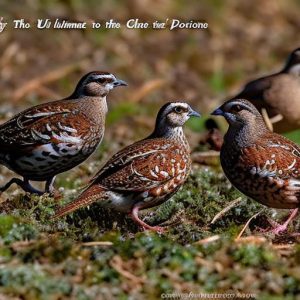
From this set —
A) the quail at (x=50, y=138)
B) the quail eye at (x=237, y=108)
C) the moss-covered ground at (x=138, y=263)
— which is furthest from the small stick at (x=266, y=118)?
the moss-covered ground at (x=138, y=263)

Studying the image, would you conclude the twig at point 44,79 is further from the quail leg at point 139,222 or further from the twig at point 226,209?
the quail leg at point 139,222

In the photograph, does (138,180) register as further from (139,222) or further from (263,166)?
(263,166)

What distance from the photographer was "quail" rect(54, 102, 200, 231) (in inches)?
300

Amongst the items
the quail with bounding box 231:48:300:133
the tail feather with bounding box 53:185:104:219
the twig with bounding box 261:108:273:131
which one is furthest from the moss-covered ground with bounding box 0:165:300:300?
the quail with bounding box 231:48:300:133

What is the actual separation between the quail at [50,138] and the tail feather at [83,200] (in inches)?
25.3

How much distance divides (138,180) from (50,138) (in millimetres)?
1016

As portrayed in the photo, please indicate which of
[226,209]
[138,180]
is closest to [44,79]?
[226,209]

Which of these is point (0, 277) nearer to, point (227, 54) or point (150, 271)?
point (150, 271)

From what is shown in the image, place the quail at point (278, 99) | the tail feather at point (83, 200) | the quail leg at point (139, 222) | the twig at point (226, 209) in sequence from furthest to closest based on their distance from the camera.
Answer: the quail at point (278, 99), the twig at point (226, 209), the quail leg at point (139, 222), the tail feather at point (83, 200)

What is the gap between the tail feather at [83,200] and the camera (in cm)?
746

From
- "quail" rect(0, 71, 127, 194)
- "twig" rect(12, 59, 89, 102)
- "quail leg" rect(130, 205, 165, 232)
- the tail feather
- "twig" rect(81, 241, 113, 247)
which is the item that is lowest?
"twig" rect(81, 241, 113, 247)

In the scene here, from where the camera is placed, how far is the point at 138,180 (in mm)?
7641

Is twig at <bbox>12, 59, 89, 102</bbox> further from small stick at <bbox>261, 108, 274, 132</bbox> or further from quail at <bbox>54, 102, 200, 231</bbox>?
quail at <bbox>54, 102, 200, 231</bbox>

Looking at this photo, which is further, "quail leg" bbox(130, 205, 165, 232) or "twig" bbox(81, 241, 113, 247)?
"quail leg" bbox(130, 205, 165, 232)
